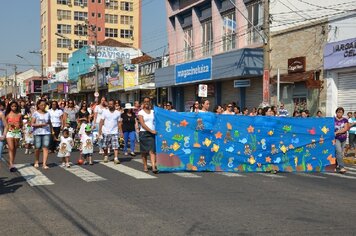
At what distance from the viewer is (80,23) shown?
90.1 metres

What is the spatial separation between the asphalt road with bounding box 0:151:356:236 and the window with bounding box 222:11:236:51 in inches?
701

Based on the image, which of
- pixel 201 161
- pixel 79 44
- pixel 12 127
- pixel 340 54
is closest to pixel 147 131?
pixel 201 161

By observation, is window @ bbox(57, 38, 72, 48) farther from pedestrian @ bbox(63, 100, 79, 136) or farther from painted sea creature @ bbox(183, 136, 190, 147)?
painted sea creature @ bbox(183, 136, 190, 147)

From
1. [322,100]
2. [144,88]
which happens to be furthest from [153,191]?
[144,88]

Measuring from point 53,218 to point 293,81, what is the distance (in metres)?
17.0

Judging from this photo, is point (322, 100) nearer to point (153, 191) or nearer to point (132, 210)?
point (153, 191)

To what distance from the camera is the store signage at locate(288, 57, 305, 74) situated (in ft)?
70.8

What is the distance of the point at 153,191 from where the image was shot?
8602 millimetres

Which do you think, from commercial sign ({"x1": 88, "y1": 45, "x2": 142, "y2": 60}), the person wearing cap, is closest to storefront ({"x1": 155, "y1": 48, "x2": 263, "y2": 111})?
the person wearing cap

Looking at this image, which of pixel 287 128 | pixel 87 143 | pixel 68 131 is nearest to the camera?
pixel 287 128

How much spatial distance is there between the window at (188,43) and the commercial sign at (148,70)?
8.61ft

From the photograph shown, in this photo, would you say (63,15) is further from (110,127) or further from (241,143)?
(241,143)

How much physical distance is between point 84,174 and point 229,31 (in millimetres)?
19468

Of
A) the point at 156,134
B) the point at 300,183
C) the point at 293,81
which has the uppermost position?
the point at 293,81
